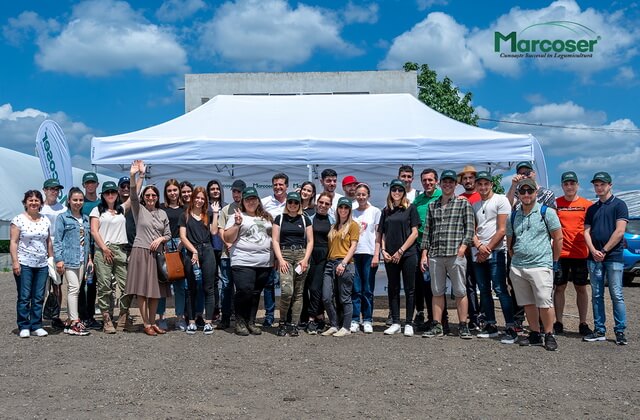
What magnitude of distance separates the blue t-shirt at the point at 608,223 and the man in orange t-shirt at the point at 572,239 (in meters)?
0.16

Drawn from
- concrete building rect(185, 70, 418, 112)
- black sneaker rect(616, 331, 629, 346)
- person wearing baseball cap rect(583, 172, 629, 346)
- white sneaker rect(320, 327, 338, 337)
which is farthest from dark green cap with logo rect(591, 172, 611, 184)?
concrete building rect(185, 70, 418, 112)

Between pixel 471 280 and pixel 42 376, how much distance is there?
13.9 ft

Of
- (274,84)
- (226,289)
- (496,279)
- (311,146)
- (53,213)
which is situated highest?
(274,84)

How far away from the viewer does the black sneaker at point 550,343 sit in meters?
5.85

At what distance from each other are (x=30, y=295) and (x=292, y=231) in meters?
2.84

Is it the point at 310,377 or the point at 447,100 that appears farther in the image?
the point at 447,100

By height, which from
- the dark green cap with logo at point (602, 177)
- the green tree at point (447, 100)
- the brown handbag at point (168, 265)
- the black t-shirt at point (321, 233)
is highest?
the green tree at point (447, 100)

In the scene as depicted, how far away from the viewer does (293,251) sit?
646cm

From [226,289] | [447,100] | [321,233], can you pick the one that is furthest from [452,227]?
[447,100]

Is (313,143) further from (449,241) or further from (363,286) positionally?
(449,241)

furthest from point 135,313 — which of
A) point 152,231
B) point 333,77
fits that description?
point 333,77

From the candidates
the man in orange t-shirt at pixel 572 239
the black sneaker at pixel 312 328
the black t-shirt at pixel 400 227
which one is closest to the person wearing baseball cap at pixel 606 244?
the man in orange t-shirt at pixel 572 239

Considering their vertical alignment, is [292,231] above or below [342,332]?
above

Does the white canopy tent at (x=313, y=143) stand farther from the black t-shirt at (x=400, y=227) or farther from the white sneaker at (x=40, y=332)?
the white sneaker at (x=40, y=332)
